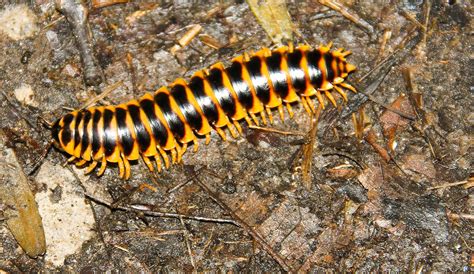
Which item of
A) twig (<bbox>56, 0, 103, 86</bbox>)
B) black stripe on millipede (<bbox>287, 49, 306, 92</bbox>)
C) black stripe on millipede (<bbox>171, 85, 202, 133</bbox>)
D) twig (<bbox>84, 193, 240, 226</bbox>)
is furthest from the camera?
twig (<bbox>56, 0, 103, 86</bbox>)

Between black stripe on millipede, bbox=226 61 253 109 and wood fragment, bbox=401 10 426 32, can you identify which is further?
wood fragment, bbox=401 10 426 32

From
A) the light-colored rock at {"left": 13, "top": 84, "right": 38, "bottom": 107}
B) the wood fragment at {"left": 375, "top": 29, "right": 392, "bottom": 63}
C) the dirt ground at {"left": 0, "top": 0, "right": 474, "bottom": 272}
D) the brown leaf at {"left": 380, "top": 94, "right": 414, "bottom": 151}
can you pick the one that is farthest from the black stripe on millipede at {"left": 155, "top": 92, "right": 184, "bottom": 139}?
the wood fragment at {"left": 375, "top": 29, "right": 392, "bottom": 63}

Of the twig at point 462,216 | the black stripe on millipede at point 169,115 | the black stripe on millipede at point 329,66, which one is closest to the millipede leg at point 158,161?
the black stripe on millipede at point 169,115

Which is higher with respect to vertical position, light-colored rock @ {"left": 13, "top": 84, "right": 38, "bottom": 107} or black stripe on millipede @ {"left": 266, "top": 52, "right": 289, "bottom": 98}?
black stripe on millipede @ {"left": 266, "top": 52, "right": 289, "bottom": 98}

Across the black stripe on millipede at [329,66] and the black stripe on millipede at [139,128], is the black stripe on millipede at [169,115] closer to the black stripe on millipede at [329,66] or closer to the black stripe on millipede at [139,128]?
the black stripe on millipede at [139,128]

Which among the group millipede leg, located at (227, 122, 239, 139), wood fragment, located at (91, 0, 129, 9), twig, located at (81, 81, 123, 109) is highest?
wood fragment, located at (91, 0, 129, 9)

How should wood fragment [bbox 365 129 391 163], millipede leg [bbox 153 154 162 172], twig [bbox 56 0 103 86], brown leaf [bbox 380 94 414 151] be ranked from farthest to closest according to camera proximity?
twig [bbox 56 0 103 86]
brown leaf [bbox 380 94 414 151]
wood fragment [bbox 365 129 391 163]
millipede leg [bbox 153 154 162 172]

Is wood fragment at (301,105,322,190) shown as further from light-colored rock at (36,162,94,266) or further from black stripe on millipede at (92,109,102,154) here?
light-colored rock at (36,162,94,266)
